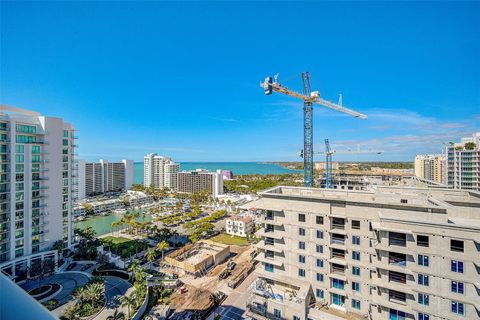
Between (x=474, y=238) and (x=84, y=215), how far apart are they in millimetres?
44084

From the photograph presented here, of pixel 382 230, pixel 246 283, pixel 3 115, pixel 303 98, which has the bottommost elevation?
pixel 246 283

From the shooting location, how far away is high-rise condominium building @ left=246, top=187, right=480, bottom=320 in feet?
26.9

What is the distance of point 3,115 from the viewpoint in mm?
17578

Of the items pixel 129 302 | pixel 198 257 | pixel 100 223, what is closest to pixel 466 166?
pixel 198 257

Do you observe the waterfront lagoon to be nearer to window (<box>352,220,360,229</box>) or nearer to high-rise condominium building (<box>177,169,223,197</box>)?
high-rise condominium building (<box>177,169,223,197</box>)

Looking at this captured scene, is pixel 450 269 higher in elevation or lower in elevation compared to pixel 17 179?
lower

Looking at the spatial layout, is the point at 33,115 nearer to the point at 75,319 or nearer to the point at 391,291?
the point at 75,319

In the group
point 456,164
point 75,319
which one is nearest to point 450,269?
point 75,319

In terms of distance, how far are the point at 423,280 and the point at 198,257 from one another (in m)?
16.1

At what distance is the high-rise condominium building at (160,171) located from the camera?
215 ft

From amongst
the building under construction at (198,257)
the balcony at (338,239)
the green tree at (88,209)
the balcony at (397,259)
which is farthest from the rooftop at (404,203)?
the green tree at (88,209)

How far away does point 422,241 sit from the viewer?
A: 8656 mm

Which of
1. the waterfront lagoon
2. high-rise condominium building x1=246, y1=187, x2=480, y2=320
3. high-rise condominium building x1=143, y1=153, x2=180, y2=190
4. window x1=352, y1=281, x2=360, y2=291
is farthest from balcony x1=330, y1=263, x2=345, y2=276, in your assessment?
high-rise condominium building x1=143, y1=153, x2=180, y2=190

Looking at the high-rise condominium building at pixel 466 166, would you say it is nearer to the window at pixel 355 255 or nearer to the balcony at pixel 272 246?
the window at pixel 355 255
